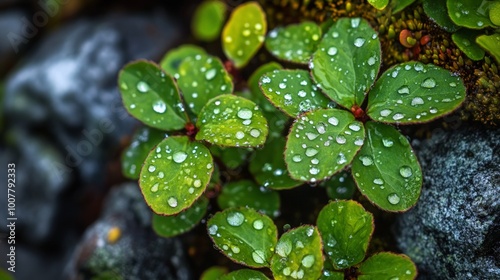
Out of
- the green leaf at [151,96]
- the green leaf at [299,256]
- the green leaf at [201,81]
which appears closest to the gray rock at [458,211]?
the green leaf at [299,256]

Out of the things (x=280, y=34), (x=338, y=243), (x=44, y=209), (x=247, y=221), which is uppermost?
(x=280, y=34)

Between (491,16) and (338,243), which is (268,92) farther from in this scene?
(491,16)

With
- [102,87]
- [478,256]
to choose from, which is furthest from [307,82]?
[102,87]

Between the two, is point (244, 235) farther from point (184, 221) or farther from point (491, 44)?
point (491, 44)

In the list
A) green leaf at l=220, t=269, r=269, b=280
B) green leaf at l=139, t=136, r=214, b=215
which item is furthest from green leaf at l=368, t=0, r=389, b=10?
green leaf at l=220, t=269, r=269, b=280

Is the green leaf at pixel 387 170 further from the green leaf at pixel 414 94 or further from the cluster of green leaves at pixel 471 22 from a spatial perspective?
the cluster of green leaves at pixel 471 22
